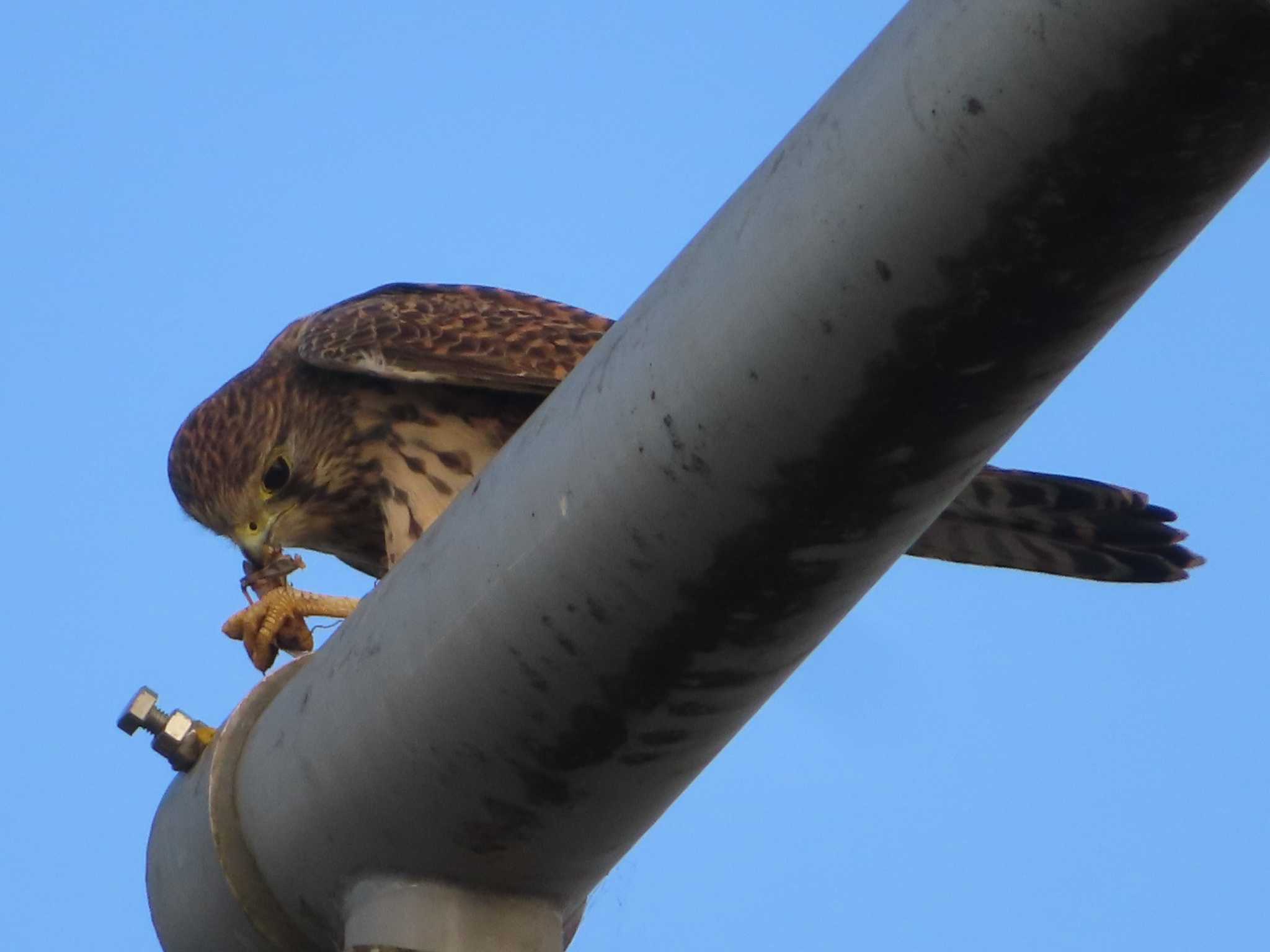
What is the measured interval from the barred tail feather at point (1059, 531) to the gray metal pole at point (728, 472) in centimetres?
206

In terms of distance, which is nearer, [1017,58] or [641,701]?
[1017,58]

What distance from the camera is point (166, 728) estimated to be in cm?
211

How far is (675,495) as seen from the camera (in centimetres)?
146

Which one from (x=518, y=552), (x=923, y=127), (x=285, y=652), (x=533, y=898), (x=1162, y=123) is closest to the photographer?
(x=1162, y=123)

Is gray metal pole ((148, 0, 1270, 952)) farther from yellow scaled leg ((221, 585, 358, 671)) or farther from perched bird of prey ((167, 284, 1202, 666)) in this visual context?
perched bird of prey ((167, 284, 1202, 666))

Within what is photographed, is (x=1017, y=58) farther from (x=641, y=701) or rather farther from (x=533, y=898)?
(x=533, y=898)

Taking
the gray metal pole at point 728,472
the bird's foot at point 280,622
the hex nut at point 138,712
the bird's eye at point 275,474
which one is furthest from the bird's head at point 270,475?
the gray metal pole at point 728,472

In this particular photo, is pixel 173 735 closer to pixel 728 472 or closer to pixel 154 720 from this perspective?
pixel 154 720

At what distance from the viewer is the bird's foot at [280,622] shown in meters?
3.09

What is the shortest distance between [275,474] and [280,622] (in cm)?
173

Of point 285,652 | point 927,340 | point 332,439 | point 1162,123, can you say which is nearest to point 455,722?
point 927,340

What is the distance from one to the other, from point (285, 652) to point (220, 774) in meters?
1.21

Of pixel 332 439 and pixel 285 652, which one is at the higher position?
pixel 332 439

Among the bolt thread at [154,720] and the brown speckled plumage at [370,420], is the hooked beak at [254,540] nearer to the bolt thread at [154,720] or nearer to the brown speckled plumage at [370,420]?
the brown speckled plumage at [370,420]
